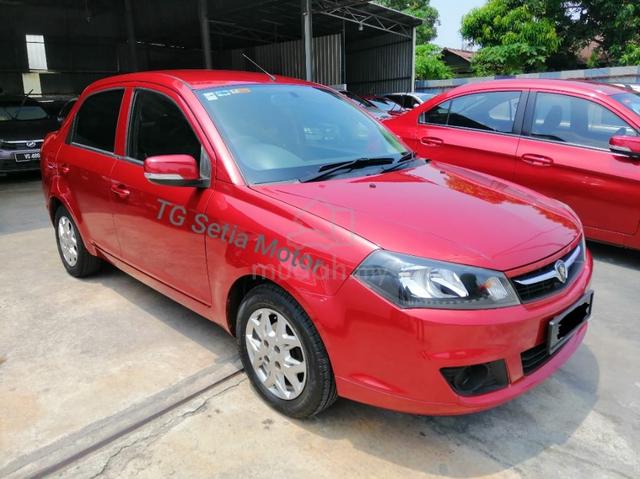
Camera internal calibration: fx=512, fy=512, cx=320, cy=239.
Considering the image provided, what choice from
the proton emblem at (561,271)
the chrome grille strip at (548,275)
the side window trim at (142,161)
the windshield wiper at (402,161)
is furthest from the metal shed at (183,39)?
the proton emblem at (561,271)

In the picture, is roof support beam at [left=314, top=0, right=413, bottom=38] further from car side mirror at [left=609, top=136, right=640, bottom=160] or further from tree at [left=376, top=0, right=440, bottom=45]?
tree at [left=376, top=0, right=440, bottom=45]

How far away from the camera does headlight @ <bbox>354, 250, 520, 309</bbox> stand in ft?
6.36

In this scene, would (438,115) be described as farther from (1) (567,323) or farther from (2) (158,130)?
(1) (567,323)

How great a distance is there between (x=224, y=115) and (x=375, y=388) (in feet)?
5.38

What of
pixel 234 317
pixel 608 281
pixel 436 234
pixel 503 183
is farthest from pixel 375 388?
pixel 608 281

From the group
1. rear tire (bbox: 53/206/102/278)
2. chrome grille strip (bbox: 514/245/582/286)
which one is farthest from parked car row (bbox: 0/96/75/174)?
chrome grille strip (bbox: 514/245/582/286)

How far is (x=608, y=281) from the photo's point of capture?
13.6 ft

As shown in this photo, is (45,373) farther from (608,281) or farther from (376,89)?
(376,89)

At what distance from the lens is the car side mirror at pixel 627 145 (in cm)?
410

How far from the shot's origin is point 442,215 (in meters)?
2.29

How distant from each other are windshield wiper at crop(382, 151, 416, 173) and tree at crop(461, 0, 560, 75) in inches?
828

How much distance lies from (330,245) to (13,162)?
806 centimetres

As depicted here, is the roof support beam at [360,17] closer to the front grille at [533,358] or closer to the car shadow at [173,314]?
the car shadow at [173,314]

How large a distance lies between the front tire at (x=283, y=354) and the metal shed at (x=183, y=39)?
14.4m
